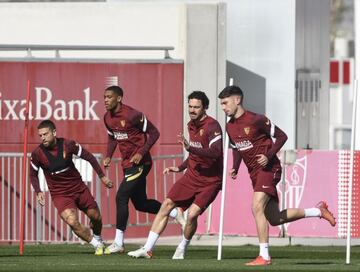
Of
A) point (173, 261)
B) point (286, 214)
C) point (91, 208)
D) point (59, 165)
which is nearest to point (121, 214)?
point (91, 208)

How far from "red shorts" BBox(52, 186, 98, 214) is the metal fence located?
5193mm

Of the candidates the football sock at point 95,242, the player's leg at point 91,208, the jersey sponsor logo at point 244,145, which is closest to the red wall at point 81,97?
the player's leg at point 91,208

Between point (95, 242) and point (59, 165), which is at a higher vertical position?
point (59, 165)

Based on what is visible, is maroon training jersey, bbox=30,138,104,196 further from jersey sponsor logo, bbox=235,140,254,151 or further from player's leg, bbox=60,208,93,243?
jersey sponsor logo, bbox=235,140,254,151

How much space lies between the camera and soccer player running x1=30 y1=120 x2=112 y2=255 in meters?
19.3

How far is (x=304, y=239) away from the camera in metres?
24.5

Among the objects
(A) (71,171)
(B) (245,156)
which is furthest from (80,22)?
(B) (245,156)

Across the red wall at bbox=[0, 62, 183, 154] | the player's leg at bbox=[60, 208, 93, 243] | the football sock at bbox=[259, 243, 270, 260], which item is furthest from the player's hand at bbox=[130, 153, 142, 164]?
the red wall at bbox=[0, 62, 183, 154]

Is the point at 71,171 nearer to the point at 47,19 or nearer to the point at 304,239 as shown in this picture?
the point at 304,239

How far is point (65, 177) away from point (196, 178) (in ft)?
6.37

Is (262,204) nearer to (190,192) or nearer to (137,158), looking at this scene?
(190,192)

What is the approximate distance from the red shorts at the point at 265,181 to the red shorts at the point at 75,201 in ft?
9.62

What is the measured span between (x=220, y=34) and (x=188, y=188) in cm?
894

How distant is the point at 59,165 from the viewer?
762 inches
